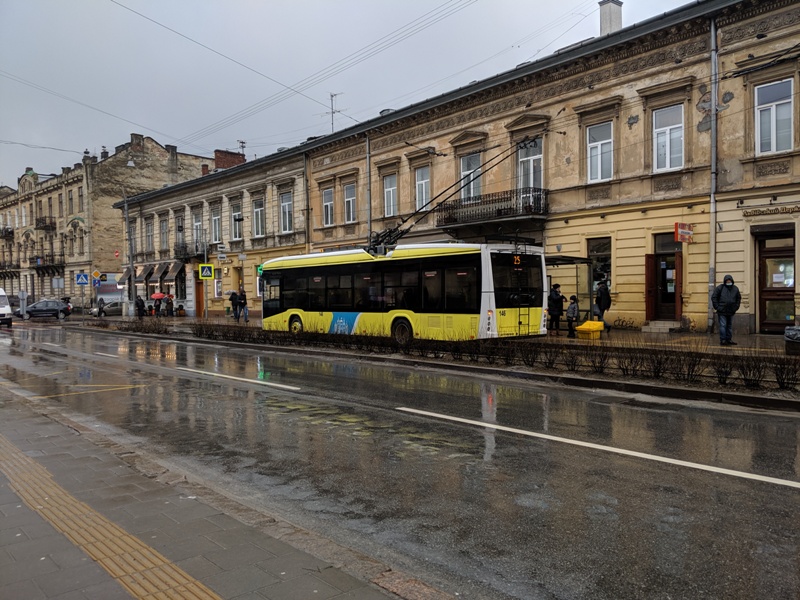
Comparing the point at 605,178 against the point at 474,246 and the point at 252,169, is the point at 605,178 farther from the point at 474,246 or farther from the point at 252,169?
the point at 252,169

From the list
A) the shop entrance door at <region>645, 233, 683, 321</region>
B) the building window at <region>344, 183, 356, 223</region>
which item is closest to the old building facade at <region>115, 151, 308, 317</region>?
the building window at <region>344, 183, 356, 223</region>

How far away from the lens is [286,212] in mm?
38719

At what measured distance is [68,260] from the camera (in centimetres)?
6188

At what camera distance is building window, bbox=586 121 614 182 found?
22.3 m

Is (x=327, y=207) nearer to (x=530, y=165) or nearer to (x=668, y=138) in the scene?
(x=530, y=165)

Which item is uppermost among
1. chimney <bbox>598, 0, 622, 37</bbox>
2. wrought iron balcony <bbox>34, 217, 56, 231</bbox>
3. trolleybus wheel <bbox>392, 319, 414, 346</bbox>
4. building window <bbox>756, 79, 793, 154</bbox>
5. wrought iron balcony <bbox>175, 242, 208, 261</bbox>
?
chimney <bbox>598, 0, 622, 37</bbox>

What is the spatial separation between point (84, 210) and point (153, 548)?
207 feet

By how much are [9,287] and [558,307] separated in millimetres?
79695

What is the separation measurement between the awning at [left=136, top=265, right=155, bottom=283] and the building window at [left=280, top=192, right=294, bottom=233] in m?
18.7

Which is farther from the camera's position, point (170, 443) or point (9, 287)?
point (9, 287)

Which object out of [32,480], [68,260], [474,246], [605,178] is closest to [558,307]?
[605,178]

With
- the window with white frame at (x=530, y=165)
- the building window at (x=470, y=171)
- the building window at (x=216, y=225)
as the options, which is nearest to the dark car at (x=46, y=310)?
the building window at (x=216, y=225)

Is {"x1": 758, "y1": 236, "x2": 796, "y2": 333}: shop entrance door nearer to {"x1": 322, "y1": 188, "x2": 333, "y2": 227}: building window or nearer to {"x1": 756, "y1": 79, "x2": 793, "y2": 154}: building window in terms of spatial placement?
{"x1": 756, "y1": 79, "x2": 793, "y2": 154}: building window

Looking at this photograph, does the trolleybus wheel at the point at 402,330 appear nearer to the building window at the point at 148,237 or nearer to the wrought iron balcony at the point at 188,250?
the wrought iron balcony at the point at 188,250
